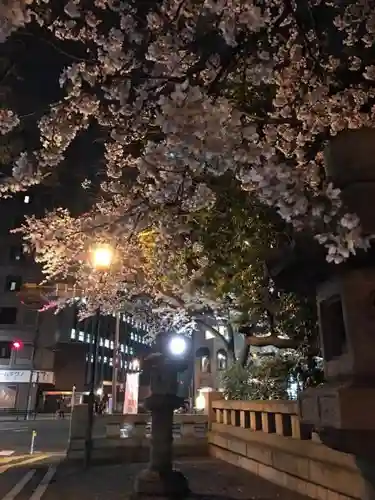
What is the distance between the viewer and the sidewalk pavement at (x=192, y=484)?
844 cm

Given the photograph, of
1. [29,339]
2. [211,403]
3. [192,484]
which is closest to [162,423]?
[192,484]

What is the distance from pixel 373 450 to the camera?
4023 mm

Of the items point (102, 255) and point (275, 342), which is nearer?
point (275, 342)

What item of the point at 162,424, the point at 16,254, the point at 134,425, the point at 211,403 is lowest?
the point at 134,425

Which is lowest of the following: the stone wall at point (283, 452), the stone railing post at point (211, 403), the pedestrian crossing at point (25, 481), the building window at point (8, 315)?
the pedestrian crossing at point (25, 481)

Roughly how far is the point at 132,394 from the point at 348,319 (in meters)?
15.5

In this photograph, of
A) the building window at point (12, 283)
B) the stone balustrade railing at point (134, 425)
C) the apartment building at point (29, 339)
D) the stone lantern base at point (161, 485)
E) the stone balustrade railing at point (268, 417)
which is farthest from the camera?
the building window at point (12, 283)

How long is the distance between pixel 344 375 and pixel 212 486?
6.25 metres

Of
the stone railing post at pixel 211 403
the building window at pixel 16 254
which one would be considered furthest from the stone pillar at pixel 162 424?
the building window at pixel 16 254

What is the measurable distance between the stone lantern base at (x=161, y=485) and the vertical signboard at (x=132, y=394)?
9991 mm

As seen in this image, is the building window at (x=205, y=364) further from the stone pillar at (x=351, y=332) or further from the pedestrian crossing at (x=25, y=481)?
the stone pillar at (x=351, y=332)

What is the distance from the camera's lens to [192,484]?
962 centimetres

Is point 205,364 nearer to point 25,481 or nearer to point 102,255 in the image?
point 102,255

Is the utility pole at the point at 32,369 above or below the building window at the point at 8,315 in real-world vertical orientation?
below
